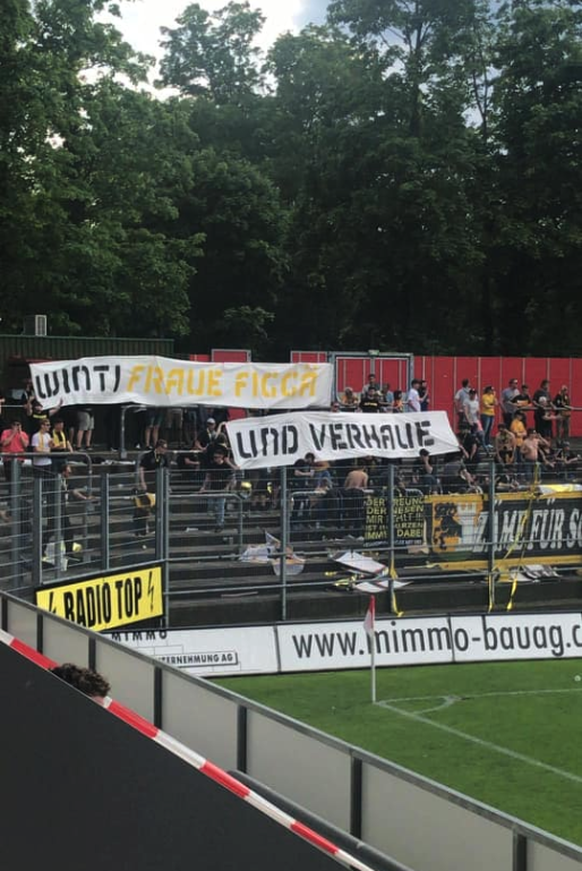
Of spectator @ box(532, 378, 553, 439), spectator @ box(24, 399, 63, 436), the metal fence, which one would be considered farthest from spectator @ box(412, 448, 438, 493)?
spectator @ box(532, 378, 553, 439)

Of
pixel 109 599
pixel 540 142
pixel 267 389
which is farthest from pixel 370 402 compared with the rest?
pixel 540 142

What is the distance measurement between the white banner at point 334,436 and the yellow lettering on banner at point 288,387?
9.43 feet

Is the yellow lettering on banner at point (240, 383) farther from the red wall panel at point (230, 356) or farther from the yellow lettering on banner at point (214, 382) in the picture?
the red wall panel at point (230, 356)

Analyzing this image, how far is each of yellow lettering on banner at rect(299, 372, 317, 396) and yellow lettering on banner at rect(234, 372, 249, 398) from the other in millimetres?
1222

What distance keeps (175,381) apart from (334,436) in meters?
3.94

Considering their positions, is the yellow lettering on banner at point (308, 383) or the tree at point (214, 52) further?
the tree at point (214, 52)

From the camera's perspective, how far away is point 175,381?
24.2 meters

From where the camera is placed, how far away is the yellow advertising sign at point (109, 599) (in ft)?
47.9

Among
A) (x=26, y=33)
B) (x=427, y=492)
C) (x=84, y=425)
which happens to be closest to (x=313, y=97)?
(x=26, y=33)

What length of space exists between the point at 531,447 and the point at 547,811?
14.9 meters

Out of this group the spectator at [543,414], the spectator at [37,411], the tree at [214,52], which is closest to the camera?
the spectator at [37,411]

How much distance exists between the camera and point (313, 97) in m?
57.7

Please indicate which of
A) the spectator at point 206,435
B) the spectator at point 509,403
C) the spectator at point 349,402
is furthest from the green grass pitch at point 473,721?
the spectator at point 509,403

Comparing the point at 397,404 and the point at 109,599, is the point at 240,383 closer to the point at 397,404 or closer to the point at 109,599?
the point at 397,404
